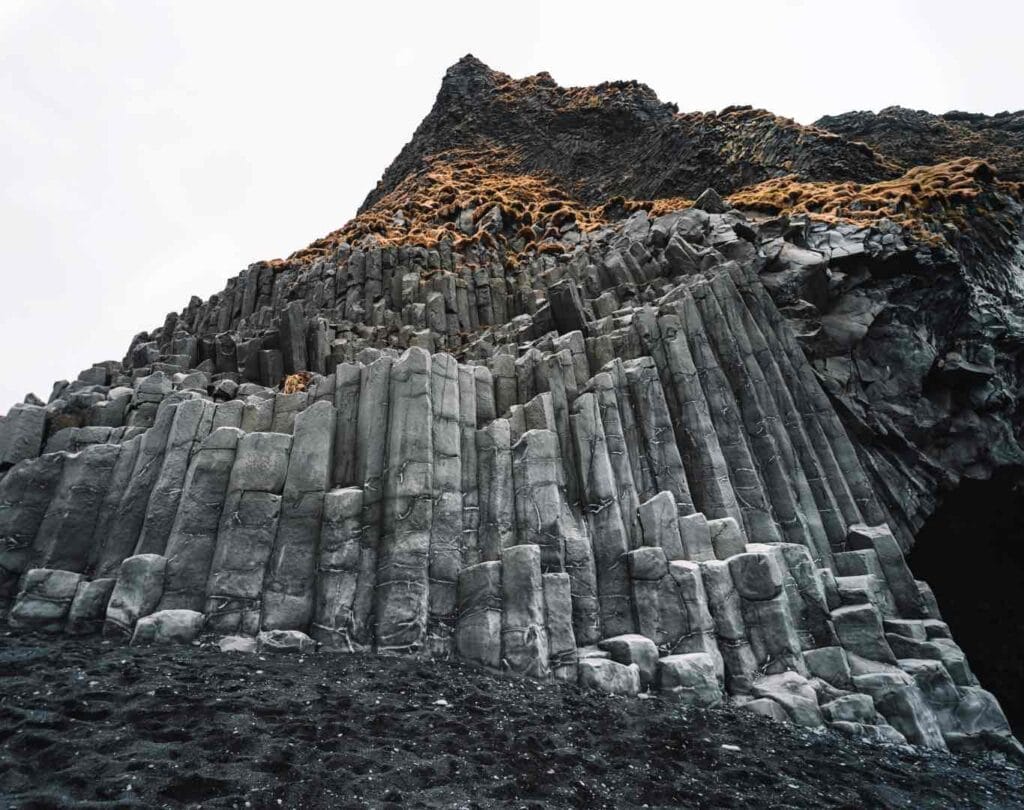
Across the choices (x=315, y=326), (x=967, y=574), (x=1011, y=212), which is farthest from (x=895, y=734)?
(x=1011, y=212)

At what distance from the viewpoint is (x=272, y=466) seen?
12070 mm

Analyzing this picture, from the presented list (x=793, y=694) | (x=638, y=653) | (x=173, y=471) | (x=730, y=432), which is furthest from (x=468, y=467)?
(x=730, y=432)

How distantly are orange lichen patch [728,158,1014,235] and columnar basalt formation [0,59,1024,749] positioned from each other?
2.46 meters

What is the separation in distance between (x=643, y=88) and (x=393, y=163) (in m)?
29.5

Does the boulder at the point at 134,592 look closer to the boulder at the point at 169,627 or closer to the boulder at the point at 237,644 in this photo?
the boulder at the point at 169,627

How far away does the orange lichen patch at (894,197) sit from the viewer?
79.8ft

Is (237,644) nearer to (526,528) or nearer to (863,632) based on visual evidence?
(526,528)

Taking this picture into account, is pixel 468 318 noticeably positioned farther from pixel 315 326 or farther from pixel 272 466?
pixel 272 466

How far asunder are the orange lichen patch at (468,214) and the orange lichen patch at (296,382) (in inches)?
605

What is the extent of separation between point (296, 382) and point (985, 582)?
27997mm

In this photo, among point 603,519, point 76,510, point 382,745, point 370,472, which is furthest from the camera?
point 603,519

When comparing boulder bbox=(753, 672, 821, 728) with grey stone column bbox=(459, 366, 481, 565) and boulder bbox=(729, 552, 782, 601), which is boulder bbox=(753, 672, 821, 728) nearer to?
boulder bbox=(729, 552, 782, 601)

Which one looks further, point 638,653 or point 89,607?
point 89,607

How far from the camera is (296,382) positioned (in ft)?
70.7
